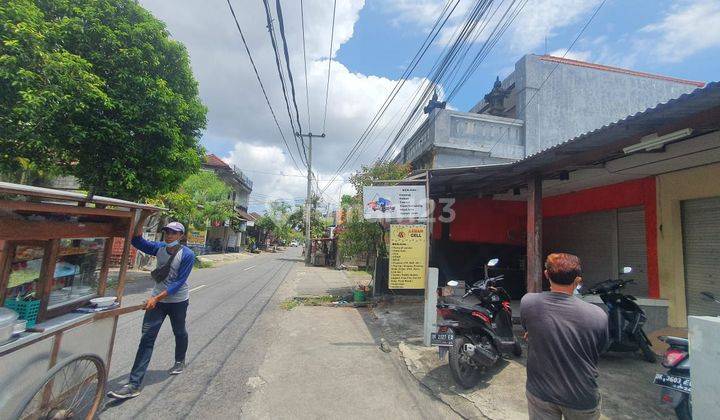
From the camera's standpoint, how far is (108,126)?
8.66 meters

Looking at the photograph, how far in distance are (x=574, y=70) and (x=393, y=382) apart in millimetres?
12963

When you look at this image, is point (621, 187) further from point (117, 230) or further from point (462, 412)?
point (117, 230)

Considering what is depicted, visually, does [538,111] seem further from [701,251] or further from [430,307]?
[430,307]

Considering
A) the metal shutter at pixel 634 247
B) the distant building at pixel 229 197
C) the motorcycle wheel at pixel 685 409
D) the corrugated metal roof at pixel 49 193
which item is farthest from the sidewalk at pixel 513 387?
the distant building at pixel 229 197

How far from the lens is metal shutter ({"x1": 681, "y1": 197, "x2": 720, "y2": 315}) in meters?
5.60

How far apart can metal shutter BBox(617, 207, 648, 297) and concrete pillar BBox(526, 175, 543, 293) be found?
6.92 ft

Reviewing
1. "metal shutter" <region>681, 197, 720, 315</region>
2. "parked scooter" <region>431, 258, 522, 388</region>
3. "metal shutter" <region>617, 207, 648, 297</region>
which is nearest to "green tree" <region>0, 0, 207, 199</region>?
"parked scooter" <region>431, 258, 522, 388</region>

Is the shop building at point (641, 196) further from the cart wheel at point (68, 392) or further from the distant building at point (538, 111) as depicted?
the cart wheel at point (68, 392)

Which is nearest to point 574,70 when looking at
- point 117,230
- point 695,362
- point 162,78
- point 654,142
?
point 654,142

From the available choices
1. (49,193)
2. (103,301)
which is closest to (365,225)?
(103,301)

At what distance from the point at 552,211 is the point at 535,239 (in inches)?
141

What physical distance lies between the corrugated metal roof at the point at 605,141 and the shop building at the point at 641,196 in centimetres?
1

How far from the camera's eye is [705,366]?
2670 mm

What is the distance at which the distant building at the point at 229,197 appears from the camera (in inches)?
1243
